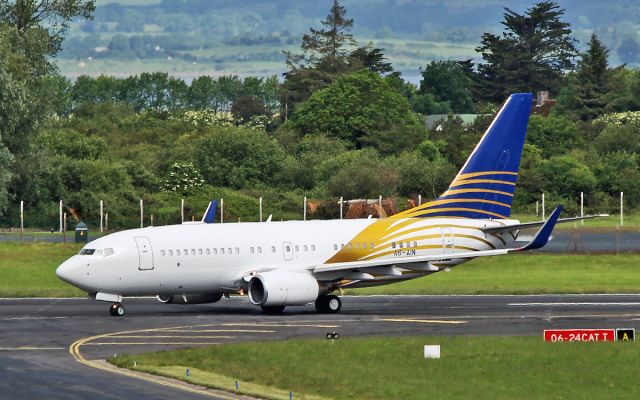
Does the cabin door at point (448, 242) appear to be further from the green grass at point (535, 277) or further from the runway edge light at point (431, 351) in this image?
the runway edge light at point (431, 351)

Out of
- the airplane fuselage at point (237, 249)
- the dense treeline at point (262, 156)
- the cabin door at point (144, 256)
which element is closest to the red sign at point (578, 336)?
the airplane fuselage at point (237, 249)

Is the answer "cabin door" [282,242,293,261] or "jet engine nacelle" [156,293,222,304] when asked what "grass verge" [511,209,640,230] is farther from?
"jet engine nacelle" [156,293,222,304]

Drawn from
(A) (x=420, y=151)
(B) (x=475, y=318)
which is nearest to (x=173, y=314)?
(B) (x=475, y=318)

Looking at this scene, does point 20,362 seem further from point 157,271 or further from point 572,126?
point 572,126

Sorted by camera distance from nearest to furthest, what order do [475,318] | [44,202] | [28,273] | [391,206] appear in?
[475,318] < [28,273] < [391,206] < [44,202]

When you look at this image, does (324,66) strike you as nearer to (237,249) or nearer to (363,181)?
(363,181)

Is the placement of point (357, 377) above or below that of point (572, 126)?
below

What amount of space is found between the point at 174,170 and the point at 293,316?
51304 mm

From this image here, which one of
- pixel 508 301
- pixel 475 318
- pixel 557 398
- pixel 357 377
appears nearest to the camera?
pixel 557 398

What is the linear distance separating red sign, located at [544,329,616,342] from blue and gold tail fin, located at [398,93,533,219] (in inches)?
630

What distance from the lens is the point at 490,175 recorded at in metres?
62.4

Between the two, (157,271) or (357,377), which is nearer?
(357,377)

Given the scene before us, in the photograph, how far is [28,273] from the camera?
75.8 metres

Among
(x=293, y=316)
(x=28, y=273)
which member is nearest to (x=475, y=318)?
(x=293, y=316)
